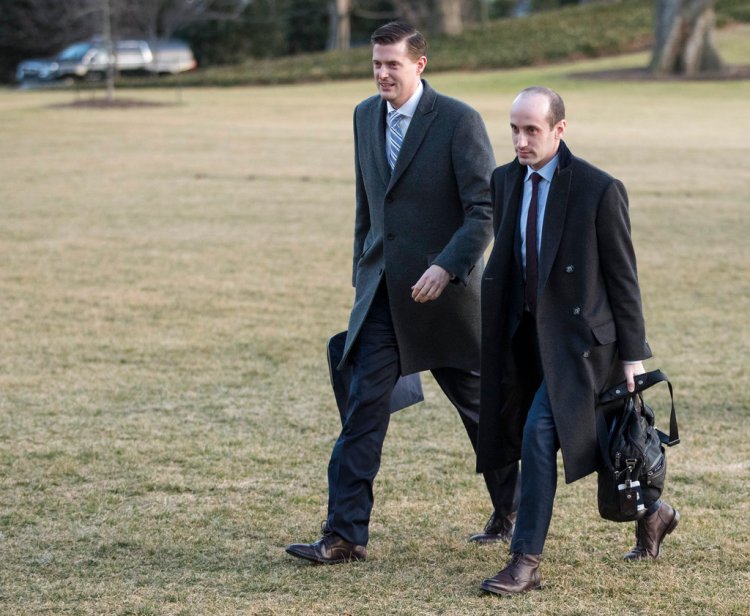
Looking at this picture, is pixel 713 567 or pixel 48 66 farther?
pixel 48 66

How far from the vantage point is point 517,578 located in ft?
14.7

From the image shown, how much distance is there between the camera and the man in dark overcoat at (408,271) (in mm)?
4852

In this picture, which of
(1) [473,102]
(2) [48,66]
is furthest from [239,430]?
(2) [48,66]

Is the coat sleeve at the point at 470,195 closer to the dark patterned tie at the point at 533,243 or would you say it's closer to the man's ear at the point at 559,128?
the dark patterned tie at the point at 533,243

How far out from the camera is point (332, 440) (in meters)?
6.82

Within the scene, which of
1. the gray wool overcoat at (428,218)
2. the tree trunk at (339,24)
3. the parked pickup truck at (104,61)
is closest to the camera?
the gray wool overcoat at (428,218)

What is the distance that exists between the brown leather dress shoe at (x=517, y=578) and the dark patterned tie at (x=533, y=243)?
881 millimetres

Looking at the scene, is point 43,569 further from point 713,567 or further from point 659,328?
point 659,328

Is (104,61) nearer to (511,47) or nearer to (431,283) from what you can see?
(511,47)

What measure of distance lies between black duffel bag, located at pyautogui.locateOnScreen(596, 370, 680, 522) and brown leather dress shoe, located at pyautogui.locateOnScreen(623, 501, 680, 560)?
0.23 metres

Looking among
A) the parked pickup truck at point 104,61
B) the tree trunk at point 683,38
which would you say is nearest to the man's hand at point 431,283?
the tree trunk at point 683,38

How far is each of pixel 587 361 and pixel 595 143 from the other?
21.1 metres

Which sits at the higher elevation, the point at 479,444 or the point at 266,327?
the point at 479,444

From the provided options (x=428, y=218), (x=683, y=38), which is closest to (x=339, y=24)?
(x=683, y=38)
